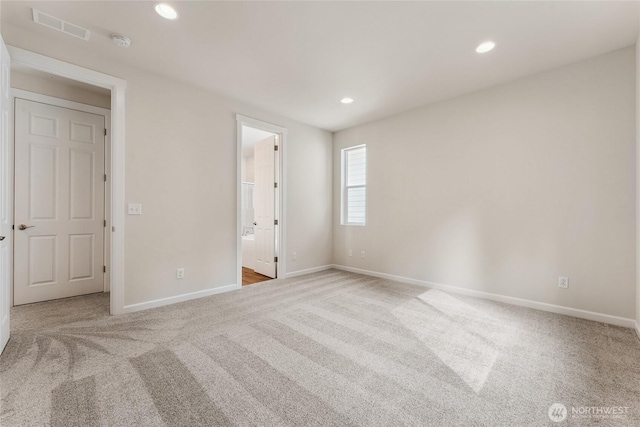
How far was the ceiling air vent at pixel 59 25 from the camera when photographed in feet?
7.26

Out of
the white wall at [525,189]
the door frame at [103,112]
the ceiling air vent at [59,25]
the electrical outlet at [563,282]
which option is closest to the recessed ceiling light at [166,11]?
the ceiling air vent at [59,25]

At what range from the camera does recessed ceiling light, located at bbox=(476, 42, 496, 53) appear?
→ 254 centimetres

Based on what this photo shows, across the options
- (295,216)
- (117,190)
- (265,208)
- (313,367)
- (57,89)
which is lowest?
(313,367)

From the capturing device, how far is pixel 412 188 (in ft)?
Result: 13.8

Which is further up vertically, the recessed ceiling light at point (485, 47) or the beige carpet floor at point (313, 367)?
the recessed ceiling light at point (485, 47)

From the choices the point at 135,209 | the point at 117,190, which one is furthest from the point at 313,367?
the point at 117,190

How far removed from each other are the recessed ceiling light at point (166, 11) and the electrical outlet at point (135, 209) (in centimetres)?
187

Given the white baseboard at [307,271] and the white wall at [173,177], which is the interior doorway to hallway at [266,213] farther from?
the white wall at [173,177]

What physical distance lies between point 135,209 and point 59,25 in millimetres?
1709

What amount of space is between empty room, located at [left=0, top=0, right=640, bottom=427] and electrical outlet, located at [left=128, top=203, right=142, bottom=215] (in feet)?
0.14

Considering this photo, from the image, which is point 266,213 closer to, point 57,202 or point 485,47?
point 57,202

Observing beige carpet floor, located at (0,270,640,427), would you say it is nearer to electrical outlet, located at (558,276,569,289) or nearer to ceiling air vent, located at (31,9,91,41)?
electrical outlet, located at (558,276,569,289)

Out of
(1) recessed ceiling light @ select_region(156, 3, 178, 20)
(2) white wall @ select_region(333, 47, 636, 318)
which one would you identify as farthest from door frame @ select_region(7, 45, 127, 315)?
(2) white wall @ select_region(333, 47, 636, 318)

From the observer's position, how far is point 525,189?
318cm
